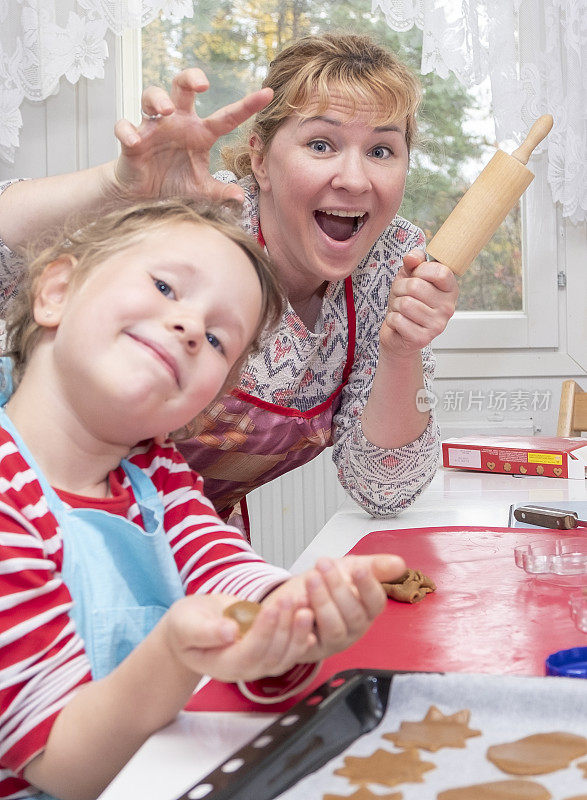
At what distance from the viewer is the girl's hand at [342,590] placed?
1.58ft

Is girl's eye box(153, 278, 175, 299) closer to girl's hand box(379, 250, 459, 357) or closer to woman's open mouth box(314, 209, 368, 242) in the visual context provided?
girl's hand box(379, 250, 459, 357)

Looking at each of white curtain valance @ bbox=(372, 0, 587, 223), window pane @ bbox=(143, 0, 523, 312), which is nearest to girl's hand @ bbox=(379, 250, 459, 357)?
white curtain valance @ bbox=(372, 0, 587, 223)

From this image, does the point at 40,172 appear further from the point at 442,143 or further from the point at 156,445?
the point at 156,445

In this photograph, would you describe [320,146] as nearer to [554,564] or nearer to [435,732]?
[554,564]

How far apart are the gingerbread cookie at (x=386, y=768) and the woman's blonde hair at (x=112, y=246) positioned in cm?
44

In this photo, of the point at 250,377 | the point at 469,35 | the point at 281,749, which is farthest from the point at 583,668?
the point at 469,35

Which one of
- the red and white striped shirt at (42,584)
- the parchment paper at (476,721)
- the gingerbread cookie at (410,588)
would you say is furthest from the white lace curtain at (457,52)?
the parchment paper at (476,721)

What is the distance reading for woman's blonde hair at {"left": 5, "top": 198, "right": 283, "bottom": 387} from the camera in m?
0.74

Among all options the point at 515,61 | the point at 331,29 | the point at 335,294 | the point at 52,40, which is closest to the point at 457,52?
the point at 515,61

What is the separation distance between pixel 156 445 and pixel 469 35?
1.63m

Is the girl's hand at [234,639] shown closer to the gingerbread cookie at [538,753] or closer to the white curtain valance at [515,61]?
the gingerbread cookie at [538,753]

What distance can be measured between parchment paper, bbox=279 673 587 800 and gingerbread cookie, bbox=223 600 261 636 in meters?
0.09

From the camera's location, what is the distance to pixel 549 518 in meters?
1.05

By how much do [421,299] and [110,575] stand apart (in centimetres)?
51
